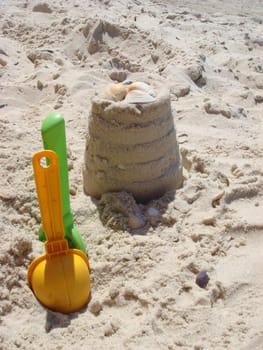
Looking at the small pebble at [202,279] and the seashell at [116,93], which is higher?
the seashell at [116,93]

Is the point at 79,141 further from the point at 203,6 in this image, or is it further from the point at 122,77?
the point at 203,6

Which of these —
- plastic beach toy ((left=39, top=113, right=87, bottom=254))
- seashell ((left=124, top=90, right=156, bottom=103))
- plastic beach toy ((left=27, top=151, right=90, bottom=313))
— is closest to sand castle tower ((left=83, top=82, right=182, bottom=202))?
seashell ((left=124, top=90, right=156, bottom=103))

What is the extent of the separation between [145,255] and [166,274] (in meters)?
0.13

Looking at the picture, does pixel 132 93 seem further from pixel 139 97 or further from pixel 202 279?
pixel 202 279

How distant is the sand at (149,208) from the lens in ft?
5.15

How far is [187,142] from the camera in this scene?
2.61m

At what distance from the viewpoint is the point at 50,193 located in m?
1.61

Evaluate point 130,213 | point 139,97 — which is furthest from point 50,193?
point 139,97

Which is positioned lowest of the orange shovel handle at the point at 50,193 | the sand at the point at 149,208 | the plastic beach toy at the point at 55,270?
the sand at the point at 149,208

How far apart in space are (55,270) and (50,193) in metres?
0.25

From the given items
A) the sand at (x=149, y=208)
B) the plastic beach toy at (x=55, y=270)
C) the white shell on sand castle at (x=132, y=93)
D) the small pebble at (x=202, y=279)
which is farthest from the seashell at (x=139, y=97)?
the small pebble at (x=202, y=279)

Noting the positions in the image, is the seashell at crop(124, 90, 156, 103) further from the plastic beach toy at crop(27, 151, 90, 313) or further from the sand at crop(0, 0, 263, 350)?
the plastic beach toy at crop(27, 151, 90, 313)

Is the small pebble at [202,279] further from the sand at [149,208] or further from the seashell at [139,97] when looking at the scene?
the seashell at [139,97]

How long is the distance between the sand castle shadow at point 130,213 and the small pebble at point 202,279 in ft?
1.04
